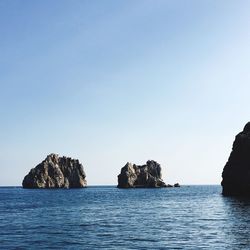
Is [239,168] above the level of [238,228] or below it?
above

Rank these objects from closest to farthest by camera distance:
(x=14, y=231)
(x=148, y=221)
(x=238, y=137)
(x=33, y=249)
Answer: (x=33, y=249), (x=14, y=231), (x=148, y=221), (x=238, y=137)

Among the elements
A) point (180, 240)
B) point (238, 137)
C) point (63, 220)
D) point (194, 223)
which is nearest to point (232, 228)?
point (194, 223)

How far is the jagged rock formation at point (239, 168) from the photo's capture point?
416ft

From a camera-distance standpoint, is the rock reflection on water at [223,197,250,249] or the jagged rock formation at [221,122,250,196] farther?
the jagged rock formation at [221,122,250,196]

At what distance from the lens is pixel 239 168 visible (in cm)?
13075

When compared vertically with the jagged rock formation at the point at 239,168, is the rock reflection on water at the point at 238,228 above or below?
below

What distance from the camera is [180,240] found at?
43.1 meters

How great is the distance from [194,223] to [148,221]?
746cm

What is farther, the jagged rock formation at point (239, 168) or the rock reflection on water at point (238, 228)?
the jagged rock formation at point (239, 168)

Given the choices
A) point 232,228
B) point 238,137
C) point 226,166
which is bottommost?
point 232,228

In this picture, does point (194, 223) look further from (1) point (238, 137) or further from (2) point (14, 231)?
(1) point (238, 137)

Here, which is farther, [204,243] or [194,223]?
[194,223]

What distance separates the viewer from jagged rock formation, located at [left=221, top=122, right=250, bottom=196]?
4993 inches

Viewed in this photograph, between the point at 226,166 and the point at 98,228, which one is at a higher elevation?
the point at 226,166
